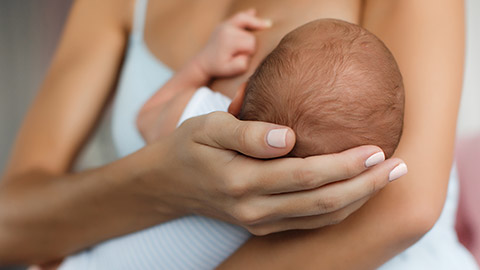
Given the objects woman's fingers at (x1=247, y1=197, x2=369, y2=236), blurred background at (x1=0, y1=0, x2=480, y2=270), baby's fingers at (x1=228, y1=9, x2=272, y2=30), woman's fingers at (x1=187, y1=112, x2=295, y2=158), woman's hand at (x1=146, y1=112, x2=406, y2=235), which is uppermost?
baby's fingers at (x1=228, y1=9, x2=272, y2=30)

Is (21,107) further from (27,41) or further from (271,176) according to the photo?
(271,176)

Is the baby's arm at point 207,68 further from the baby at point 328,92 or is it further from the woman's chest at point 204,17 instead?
the baby at point 328,92

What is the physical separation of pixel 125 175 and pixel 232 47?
0.29m

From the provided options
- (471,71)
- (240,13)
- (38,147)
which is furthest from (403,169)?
(471,71)

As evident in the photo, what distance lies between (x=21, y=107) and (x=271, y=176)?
1.76m

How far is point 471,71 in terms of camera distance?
1.44 m

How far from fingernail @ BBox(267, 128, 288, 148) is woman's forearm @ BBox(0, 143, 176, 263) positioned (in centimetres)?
26

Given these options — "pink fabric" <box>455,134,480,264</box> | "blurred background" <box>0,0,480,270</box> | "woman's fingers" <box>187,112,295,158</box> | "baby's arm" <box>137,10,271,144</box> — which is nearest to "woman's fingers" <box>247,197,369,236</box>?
"woman's fingers" <box>187,112,295,158</box>

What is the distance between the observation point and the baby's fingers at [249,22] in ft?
2.92

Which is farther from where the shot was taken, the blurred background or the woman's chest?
the blurred background

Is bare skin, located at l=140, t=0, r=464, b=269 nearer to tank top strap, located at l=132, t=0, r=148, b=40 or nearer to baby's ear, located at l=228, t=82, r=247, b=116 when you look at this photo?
baby's ear, located at l=228, t=82, r=247, b=116

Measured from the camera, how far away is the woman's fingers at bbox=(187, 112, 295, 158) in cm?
54

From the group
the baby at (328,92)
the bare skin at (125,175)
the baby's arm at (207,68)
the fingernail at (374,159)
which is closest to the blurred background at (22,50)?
the bare skin at (125,175)

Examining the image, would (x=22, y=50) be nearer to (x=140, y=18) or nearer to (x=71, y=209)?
(x=140, y=18)
